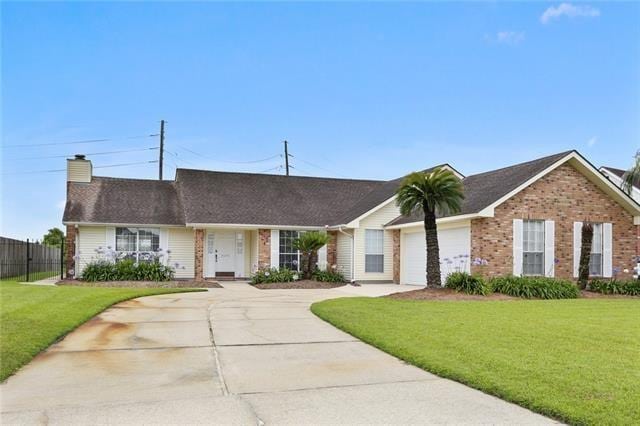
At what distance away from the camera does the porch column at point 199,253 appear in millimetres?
23094

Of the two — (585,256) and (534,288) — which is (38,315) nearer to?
(534,288)

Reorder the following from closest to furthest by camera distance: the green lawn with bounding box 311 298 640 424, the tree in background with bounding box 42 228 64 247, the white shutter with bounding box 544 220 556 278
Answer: the green lawn with bounding box 311 298 640 424 → the white shutter with bounding box 544 220 556 278 → the tree in background with bounding box 42 228 64 247

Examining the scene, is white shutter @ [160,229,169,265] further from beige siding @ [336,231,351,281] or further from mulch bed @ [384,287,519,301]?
mulch bed @ [384,287,519,301]

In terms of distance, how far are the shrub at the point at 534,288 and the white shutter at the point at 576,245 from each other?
2551 mm

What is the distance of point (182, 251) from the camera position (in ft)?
80.9

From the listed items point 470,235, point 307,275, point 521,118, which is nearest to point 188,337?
point 470,235

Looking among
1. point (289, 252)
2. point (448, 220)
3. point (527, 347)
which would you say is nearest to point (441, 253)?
point (448, 220)

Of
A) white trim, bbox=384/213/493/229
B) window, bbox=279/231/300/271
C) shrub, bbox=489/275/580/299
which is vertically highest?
white trim, bbox=384/213/493/229

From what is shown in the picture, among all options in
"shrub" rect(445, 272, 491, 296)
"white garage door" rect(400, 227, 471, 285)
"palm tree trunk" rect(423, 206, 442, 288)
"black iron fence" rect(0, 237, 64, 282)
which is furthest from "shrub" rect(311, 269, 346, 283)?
"black iron fence" rect(0, 237, 64, 282)

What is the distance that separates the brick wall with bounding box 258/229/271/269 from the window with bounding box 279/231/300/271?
2.19ft

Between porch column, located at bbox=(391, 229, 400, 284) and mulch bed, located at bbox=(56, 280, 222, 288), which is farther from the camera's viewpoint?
porch column, located at bbox=(391, 229, 400, 284)

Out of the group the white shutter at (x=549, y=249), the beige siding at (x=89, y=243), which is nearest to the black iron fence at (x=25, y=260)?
the beige siding at (x=89, y=243)

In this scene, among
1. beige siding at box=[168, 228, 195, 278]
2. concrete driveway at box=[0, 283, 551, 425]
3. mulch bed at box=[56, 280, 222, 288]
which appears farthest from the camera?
beige siding at box=[168, 228, 195, 278]

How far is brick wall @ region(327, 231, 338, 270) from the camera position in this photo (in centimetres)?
2492
